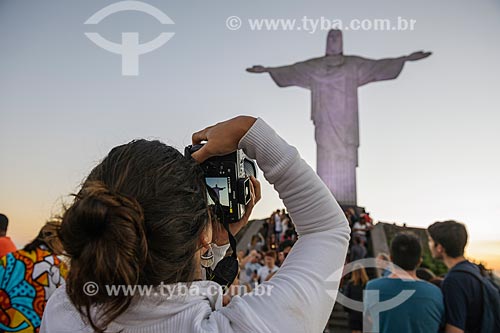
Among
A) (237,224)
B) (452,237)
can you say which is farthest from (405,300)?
(237,224)

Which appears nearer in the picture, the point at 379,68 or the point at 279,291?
the point at 279,291

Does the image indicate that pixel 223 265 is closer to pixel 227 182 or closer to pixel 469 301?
pixel 227 182

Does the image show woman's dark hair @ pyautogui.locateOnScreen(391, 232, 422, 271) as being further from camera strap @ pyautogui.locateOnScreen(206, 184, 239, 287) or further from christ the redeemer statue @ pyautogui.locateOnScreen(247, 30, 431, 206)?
christ the redeemer statue @ pyautogui.locateOnScreen(247, 30, 431, 206)

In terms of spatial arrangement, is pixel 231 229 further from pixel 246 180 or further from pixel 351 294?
pixel 351 294

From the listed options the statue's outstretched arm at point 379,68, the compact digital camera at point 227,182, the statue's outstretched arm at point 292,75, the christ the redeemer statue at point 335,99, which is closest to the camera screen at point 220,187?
the compact digital camera at point 227,182

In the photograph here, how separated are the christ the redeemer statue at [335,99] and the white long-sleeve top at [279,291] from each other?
10.5 meters

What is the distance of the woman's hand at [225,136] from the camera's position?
96 centimetres

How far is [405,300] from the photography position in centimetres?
259

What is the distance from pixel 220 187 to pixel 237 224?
91mm

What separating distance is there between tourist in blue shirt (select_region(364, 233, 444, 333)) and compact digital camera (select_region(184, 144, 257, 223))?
1771 mm

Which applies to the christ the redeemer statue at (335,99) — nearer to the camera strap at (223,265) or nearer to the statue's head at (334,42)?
the statue's head at (334,42)

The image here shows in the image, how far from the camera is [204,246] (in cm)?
95

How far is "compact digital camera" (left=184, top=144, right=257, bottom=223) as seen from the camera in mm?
1029

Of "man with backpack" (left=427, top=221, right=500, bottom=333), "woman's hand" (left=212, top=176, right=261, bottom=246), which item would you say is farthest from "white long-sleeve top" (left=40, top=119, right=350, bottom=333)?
"man with backpack" (left=427, top=221, right=500, bottom=333)
